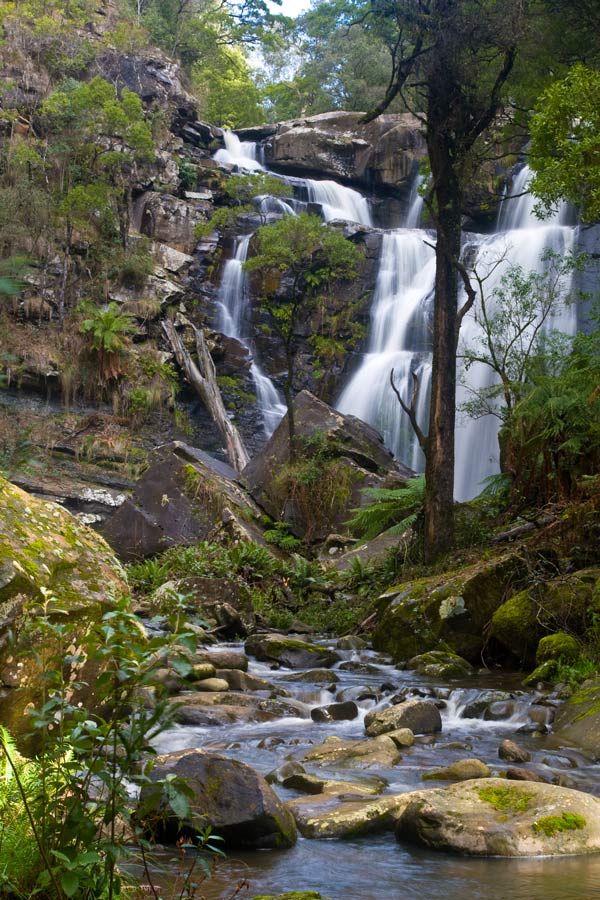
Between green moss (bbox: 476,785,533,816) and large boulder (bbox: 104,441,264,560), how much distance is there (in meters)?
10.7

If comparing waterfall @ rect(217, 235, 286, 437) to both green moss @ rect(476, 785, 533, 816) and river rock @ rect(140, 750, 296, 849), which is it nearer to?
green moss @ rect(476, 785, 533, 816)

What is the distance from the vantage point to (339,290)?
2753 cm

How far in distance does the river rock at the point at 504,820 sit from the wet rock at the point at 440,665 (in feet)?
14.2

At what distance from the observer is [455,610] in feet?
30.8

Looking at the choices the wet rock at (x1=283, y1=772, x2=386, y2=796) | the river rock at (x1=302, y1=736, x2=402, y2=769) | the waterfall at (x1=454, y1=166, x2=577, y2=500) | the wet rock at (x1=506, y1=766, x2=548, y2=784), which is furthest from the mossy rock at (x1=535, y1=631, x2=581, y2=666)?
the waterfall at (x1=454, y1=166, x2=577, y2=500)

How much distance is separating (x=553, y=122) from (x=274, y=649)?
7015mm

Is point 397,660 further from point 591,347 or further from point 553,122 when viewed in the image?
point 553,122

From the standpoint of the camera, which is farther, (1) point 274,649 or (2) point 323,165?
(2) point 323,165

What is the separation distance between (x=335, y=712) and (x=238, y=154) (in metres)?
32.0

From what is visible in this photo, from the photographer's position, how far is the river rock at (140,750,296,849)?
3869 millimetres

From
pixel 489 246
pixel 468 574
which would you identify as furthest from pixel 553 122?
pixel 489 246

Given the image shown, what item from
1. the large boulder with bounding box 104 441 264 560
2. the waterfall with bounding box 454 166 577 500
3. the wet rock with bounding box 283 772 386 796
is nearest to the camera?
the wet rock with bounding box 283 772 386 796

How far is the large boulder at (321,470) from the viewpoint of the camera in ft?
54.8

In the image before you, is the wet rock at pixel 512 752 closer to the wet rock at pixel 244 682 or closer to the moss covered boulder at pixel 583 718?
the moss covered boulder at pixel 583 718
